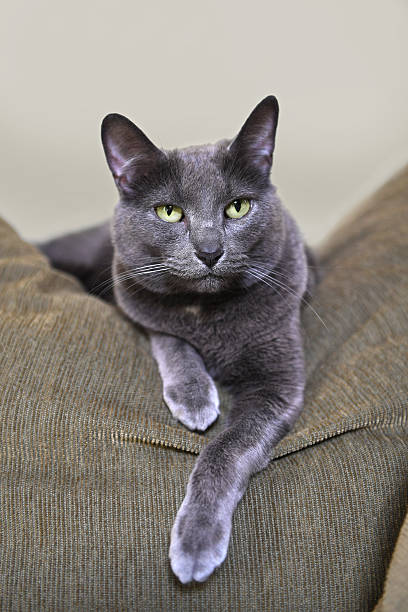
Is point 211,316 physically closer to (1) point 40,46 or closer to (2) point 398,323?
(2) point 398,323

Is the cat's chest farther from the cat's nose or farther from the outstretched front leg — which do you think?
the cat's nose

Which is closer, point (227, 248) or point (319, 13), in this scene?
point (227, 248)

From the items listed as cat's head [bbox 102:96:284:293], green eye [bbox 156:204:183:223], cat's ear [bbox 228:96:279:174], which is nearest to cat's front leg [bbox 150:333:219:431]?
cat's head [bbox 102:96:284:293]

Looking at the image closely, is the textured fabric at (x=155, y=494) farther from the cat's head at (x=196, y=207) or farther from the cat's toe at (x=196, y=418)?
the cat's head at (x=196, y=207)

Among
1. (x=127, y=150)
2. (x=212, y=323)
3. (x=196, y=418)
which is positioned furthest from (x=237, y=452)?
(x=127, y=150)

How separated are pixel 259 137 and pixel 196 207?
205 mm

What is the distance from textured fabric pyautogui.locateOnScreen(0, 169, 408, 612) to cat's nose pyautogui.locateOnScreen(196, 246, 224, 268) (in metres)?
0.29

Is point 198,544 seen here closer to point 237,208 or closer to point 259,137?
point 237,208

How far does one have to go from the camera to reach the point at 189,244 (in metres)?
0.97

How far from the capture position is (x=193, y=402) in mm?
987

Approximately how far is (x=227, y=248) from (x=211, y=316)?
0.19 m

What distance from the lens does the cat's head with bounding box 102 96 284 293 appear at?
977 millimetres

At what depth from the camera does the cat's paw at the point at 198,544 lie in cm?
79

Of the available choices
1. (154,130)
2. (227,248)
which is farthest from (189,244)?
(154,130)
